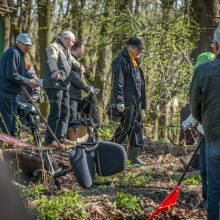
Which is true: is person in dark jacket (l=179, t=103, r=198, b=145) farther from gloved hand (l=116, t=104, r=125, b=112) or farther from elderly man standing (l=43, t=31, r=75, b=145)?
gloved hand (l=116, t=104, r=125, b=112)

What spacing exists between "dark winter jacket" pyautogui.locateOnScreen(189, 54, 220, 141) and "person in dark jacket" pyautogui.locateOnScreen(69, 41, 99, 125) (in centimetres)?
564

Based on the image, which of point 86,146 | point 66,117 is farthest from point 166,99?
point 86,146

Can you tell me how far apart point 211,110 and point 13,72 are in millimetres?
Result: 5145

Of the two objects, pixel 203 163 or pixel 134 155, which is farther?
pixel 134 155

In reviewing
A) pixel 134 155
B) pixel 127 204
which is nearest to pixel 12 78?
pixel 134 155

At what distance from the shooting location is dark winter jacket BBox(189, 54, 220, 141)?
640 centimetres

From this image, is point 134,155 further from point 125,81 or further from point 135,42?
point 135,42

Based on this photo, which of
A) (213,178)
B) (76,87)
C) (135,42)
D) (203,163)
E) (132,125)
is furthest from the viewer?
(76,87)

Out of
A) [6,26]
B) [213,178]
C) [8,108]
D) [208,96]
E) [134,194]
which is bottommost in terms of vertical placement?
[134,194]

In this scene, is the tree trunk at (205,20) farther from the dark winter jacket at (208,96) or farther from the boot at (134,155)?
the dark winter jacket at (208,96)

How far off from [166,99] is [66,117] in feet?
14.6

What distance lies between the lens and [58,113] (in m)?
11.6

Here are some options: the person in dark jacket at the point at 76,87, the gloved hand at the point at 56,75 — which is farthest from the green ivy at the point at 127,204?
A: the person in dark jacket at the point at 76,87

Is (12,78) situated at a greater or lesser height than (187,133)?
greater
